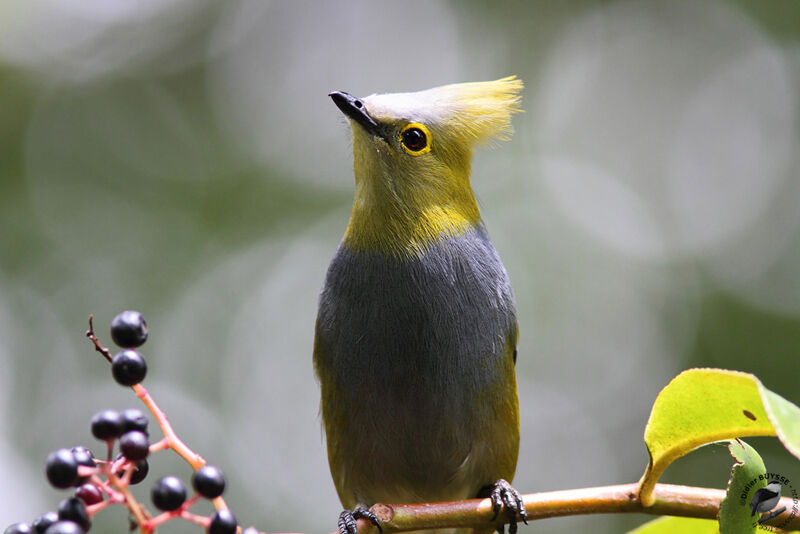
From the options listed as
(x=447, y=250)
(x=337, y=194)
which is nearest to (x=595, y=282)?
(x=337, y=194)

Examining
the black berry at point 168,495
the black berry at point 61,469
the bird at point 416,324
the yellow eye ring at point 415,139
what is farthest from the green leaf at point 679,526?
the yellow eye ring at point 415,139

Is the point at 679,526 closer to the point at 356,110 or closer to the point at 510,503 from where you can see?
the point at 510,503

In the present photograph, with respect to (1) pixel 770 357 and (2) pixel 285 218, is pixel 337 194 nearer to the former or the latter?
(2) pixel 285 218

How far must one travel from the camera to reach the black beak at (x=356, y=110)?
3336mm

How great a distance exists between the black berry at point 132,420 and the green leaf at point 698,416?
130 centimetres

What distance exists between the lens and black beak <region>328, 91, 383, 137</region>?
3336mm

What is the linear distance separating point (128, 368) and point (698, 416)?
58.9 inches

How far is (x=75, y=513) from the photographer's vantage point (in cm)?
167

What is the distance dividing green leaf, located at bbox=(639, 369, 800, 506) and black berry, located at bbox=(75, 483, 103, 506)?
1.38 m

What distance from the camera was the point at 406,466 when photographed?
134 inches

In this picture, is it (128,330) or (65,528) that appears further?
(128,330)

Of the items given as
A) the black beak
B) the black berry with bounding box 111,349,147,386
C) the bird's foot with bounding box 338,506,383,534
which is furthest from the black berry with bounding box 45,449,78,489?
the black beak

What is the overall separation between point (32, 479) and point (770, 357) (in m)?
8.42

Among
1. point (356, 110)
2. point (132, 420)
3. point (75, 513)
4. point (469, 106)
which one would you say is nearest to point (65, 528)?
point (75, 513)
